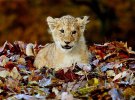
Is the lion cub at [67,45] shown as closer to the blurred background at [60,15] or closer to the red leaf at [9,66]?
the red leaf at [9,66]

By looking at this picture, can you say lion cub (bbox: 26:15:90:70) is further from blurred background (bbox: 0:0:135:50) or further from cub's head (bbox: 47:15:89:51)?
blurred background (bbox: 0:0:135:50)

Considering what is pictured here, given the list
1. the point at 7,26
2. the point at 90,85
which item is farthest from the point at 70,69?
the point at 7,26

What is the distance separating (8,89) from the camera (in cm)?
945

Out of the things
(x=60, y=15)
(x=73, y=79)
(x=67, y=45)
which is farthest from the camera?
(x=60, y=15)

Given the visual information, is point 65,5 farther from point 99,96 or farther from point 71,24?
point 99,96

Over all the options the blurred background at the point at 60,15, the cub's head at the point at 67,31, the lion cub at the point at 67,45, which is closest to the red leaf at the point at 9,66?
the lion cub at the point at 67,45

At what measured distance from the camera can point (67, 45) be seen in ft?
A: 34.6

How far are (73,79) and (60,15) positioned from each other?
566 inches

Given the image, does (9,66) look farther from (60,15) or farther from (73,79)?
(60,15)

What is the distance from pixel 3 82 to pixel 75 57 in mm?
1432

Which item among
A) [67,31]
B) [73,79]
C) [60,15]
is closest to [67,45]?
[67,31]

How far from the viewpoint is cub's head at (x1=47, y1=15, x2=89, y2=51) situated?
34.6ft

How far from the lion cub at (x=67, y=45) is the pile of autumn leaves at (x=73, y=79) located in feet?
0.64

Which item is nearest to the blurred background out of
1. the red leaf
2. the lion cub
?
the lion cub
